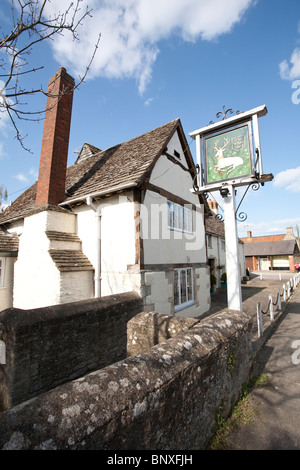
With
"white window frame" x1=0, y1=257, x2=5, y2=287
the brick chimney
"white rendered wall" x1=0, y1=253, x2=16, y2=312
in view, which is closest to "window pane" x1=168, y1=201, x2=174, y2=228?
the brick chimney

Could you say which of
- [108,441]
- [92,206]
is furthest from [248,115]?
[108,441]

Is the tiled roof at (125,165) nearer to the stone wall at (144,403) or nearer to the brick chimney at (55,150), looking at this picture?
the brick chimney at (55,150)

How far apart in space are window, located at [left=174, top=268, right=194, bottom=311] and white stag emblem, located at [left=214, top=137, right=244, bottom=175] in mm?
4761

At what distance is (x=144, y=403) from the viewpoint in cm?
195

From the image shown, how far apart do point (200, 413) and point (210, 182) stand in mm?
5756

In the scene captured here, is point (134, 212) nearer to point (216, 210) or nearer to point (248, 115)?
point (248, 115)

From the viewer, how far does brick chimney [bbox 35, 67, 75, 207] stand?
29.4ft

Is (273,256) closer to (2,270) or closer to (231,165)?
(231,165)

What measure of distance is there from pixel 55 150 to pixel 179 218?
6.10m

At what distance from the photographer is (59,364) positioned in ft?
16.1

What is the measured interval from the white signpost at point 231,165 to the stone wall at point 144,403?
2.80 metres

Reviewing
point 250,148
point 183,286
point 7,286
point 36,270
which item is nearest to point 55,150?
point 36,270

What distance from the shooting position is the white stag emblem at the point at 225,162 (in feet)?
20.8

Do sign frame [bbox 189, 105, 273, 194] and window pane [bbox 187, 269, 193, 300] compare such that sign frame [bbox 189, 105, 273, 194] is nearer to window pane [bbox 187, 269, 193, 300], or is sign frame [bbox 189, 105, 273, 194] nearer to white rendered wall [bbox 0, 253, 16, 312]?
window pane [bbox 187, 269, 193, 300]
